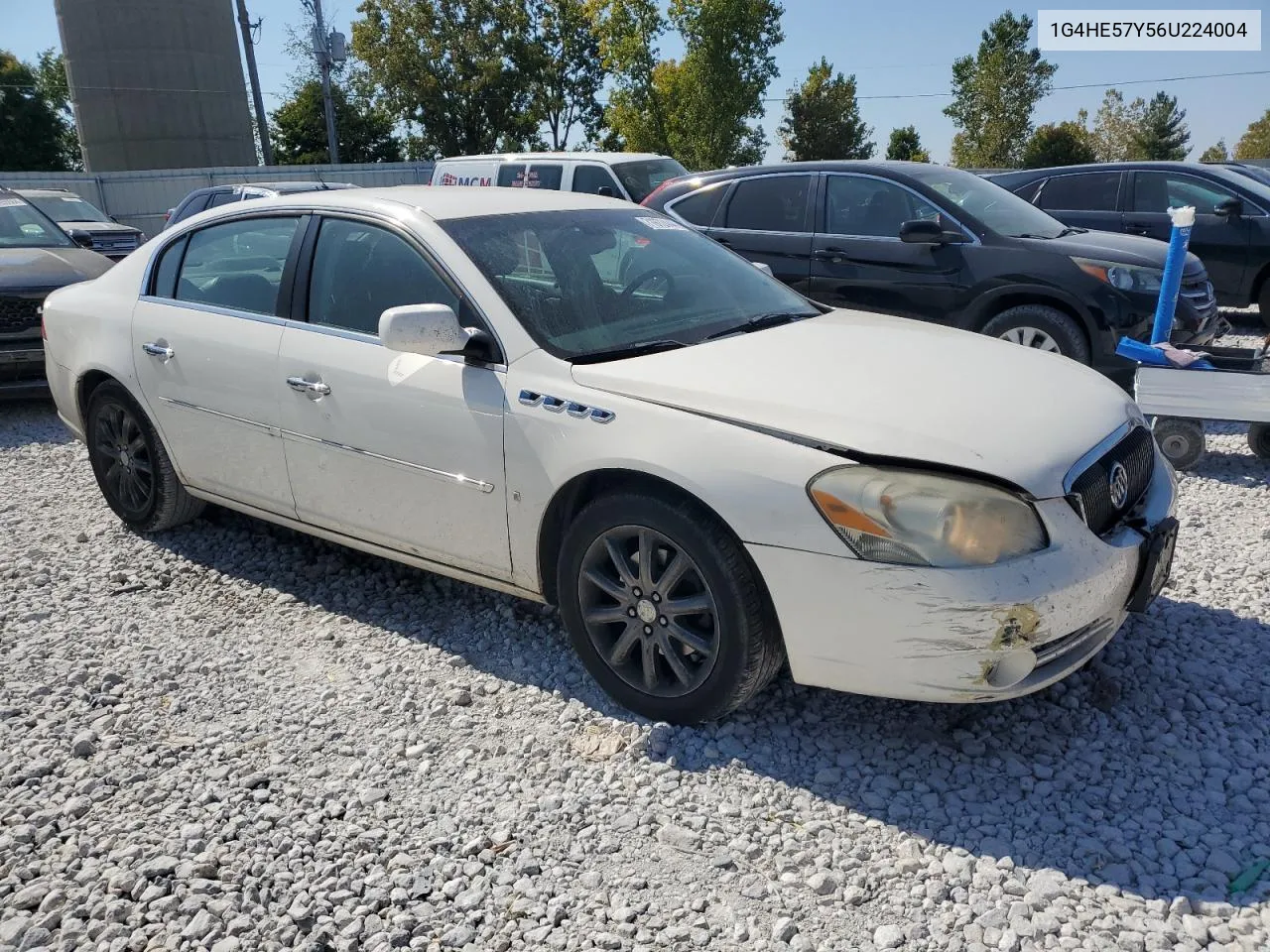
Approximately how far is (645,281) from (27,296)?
5.96m

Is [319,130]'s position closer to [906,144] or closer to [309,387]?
[906,144]

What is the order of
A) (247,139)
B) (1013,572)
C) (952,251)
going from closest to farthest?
(1013,572)
(952,251)
(247,139)

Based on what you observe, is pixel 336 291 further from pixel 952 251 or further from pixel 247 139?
pixel 247 139

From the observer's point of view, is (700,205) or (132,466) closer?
(132,466)

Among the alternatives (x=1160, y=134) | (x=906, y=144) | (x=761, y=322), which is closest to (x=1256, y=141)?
(x=1160, y=134)

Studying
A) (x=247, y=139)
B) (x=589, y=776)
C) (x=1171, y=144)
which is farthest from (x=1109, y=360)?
(x=1171, y=144)

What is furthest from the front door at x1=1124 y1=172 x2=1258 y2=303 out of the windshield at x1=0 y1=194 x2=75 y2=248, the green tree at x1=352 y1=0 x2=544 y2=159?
the green tree at x1=352 y1=0 x2=544 y2=159

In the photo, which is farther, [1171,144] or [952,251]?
[1171,144]

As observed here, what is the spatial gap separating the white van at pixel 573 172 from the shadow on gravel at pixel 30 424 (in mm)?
6434

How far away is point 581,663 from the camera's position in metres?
3.56

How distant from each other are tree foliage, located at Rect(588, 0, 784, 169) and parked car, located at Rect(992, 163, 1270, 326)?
2386 centimetres

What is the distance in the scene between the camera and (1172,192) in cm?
980

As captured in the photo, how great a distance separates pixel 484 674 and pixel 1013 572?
1.86 meters

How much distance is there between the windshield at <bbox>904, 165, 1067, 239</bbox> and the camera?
7172mm
